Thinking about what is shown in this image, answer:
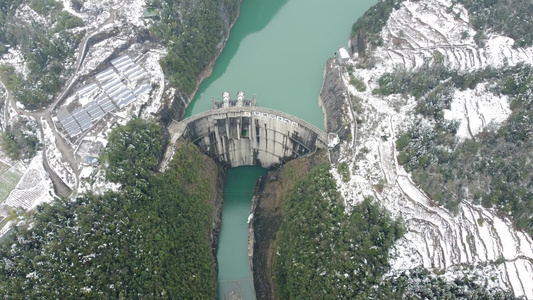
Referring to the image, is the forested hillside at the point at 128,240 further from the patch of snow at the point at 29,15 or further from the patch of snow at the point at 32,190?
the patch of snow at the point at 29,15

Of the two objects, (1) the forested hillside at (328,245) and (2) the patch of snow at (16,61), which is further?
(2) the patch of snow at (16,61)

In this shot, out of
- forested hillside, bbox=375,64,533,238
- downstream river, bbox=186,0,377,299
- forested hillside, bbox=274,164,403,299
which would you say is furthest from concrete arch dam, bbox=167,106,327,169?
forested hillside, bbox=375,64,533,238

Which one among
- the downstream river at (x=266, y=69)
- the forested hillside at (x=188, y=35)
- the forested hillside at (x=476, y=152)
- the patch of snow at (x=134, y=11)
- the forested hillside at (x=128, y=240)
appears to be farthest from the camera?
the patch of snow at (x=134, y=11)

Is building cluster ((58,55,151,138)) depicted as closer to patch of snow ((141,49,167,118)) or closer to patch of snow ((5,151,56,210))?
patch of snow ((141,49,167,118))

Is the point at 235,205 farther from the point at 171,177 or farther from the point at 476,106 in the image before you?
the point at 476,106

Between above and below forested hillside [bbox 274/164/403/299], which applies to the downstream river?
above

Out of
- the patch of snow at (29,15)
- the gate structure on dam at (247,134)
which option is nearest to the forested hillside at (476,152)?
the gate structure on dam at (247,134)

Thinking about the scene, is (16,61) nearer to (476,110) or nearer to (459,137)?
(459,137)
